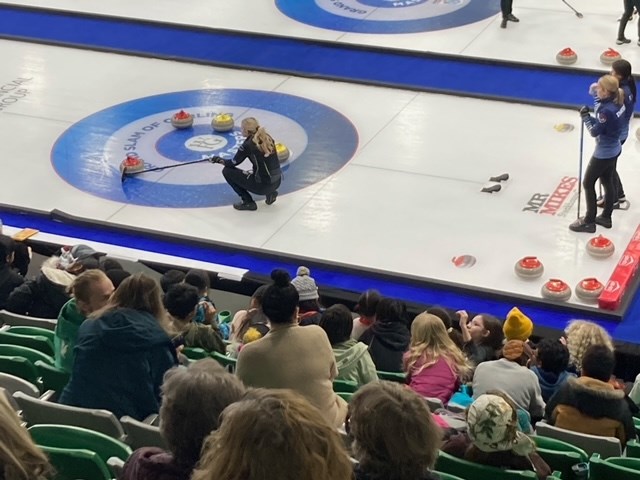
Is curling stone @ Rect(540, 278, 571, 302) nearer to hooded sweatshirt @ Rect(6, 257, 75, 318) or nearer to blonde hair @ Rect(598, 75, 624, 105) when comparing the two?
blonde hair @ Rect(598, 75, 624, 105)

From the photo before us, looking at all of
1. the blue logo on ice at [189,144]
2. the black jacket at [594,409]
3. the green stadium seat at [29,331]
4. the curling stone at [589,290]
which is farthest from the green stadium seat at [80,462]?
the blue logo on ice at [189,144]

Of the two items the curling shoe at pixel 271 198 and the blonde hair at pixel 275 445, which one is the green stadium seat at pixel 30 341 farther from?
the curling shoe at pixel 271 198

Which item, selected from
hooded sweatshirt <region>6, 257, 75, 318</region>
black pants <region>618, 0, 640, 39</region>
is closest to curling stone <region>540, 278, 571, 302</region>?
hooded sweatshirt <region>6, 257, 75, 318</region>

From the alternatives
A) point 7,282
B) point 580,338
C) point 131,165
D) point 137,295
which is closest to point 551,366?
point 580,338

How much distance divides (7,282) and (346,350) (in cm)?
254

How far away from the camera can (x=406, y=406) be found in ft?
12.3

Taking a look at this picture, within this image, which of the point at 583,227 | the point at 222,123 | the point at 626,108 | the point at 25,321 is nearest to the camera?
the point at 25,321

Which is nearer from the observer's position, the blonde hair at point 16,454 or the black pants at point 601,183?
the blonde hair at point 16,454

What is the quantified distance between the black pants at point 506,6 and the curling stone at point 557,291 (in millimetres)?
5478

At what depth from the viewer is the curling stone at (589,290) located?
327 inches

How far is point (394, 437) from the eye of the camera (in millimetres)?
3701

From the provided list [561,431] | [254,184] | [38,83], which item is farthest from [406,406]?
[38,83]

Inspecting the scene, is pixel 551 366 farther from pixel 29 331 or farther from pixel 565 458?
pixel 29 331

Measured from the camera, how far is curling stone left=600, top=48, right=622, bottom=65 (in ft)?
39.4
